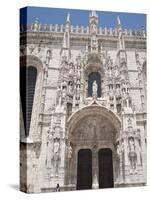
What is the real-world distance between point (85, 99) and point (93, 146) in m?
1.56

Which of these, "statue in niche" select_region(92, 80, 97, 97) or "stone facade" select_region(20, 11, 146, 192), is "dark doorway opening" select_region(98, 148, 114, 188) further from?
"statue in niche" select_region(92, 80, 97, 97)

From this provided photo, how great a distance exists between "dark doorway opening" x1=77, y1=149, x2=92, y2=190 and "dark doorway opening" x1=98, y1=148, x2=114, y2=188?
0.35 meters

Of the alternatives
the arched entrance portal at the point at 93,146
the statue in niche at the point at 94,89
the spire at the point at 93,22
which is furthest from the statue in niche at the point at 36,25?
the arched entrance portal at the point at 93,146

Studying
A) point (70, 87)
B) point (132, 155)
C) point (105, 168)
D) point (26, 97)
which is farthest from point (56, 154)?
point (132, 155)

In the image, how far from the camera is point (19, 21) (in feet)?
38.5

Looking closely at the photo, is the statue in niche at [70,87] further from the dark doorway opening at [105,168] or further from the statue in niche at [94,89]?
the dark doorway opening at [105,168]

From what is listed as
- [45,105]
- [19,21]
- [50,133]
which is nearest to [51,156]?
[50,133]

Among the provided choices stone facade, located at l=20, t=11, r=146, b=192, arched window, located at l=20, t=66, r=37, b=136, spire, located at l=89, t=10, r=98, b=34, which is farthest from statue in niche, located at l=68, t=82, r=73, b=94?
spire, located at l=89, t=10, r=98, b=34

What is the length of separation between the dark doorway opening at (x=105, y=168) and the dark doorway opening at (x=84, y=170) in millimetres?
346

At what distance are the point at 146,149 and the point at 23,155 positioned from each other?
13.3 ft

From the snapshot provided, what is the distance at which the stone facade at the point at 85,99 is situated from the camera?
11.9 metres

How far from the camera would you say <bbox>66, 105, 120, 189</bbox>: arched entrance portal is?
40.8ft

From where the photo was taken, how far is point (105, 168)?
12.7 metres

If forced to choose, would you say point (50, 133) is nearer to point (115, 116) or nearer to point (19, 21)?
point (115, 116)
